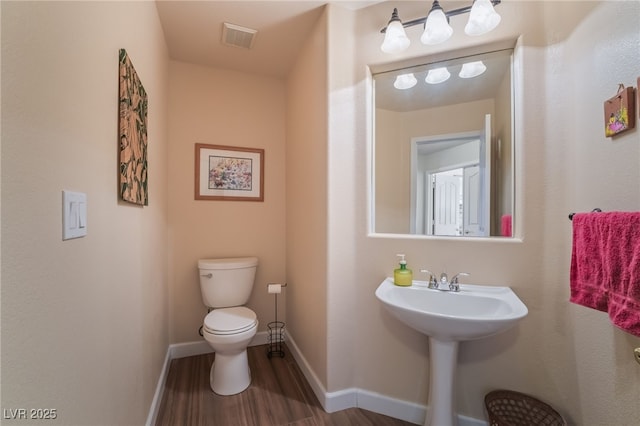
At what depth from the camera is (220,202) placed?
2.29 meters

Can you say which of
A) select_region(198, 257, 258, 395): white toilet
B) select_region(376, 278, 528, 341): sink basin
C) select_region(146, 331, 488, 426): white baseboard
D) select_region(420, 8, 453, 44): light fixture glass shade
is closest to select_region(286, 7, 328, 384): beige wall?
select_region(146, 331, 488, 426): white baseboard

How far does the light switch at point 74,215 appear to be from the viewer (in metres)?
A: 0.66

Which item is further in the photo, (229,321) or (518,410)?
(229,321)

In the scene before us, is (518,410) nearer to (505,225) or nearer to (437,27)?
(505,225)

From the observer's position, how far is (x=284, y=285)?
2445 millimetres

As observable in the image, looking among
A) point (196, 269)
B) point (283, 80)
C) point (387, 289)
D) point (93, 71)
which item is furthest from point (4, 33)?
point (283, 80)

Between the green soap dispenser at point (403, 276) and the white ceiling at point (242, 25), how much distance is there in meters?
1.56

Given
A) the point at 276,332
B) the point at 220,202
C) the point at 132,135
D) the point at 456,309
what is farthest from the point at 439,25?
the point at 276,332

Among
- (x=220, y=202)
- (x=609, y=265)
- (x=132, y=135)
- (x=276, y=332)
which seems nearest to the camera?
(x=609, y=265)

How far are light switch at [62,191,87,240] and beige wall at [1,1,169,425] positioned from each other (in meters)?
0.02

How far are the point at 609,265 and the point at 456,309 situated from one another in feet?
2.04

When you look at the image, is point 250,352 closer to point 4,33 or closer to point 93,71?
point 93,71

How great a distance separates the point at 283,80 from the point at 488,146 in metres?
1.83

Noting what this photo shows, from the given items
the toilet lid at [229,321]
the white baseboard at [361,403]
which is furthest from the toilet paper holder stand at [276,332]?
the white baseboard at [361,403]
